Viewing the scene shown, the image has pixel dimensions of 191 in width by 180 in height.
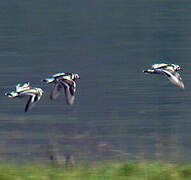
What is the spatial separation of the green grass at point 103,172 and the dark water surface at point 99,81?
27.5 inches

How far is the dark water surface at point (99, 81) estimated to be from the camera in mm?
7508

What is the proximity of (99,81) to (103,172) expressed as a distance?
19.4ft

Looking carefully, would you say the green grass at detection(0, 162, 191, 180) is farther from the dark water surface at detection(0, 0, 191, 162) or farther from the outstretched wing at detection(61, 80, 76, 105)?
the outstretched wing at detection(61, 80, 76, 105)

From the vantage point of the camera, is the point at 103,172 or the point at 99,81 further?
the point at 99,81

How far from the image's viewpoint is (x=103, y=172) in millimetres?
5652

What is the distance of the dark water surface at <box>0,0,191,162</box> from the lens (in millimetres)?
7508

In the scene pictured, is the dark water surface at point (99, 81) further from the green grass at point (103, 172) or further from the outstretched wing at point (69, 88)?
the green grass at point (103, 172)

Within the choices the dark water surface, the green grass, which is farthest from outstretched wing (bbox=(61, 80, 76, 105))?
the green grass

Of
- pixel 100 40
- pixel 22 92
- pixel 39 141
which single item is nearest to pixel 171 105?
pixel 39 141

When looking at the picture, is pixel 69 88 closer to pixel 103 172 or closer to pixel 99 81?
pixel 103 172

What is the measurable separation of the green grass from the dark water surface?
27.5 inches

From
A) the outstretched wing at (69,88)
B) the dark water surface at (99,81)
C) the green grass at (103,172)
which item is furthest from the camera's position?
the dark water surface at (99,81)

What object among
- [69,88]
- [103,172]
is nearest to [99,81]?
[69,88]

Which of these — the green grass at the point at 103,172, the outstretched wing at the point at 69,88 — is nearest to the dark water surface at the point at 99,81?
the outstretched wing at the point at 69,88
